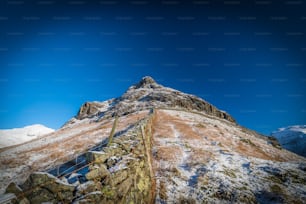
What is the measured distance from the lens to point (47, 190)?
229 inches

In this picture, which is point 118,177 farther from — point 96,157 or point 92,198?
point 92,198

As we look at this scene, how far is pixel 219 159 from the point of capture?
1998 cm

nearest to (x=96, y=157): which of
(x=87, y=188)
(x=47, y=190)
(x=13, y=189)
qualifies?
(x=87, y=188)

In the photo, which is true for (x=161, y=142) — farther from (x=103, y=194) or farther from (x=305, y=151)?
(x=305, y=151)

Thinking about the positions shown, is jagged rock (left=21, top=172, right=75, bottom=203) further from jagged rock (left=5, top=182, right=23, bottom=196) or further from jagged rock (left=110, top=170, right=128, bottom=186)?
jagged rock (left=110, top=170, right=128, bottom=186)

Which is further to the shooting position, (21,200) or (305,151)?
(305,151)

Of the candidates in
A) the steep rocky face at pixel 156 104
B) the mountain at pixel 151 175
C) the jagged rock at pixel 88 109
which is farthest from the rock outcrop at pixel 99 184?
the jagged rock at pixel 88 109

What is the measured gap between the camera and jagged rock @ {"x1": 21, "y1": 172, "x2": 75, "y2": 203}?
5591 millimetres

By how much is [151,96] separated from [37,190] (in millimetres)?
72624

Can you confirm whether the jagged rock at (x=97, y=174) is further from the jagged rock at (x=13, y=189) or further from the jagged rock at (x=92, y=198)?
the jagged rock at (x=13, y=189)

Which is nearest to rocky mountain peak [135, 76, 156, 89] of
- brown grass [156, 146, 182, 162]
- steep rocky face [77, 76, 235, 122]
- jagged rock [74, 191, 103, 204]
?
steep rocky face [77, 76, 235, 122]

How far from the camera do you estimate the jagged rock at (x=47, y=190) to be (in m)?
5.59

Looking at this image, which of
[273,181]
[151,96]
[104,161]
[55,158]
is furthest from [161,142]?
[151,96]

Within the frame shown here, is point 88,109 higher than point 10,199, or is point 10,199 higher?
point 88,109
